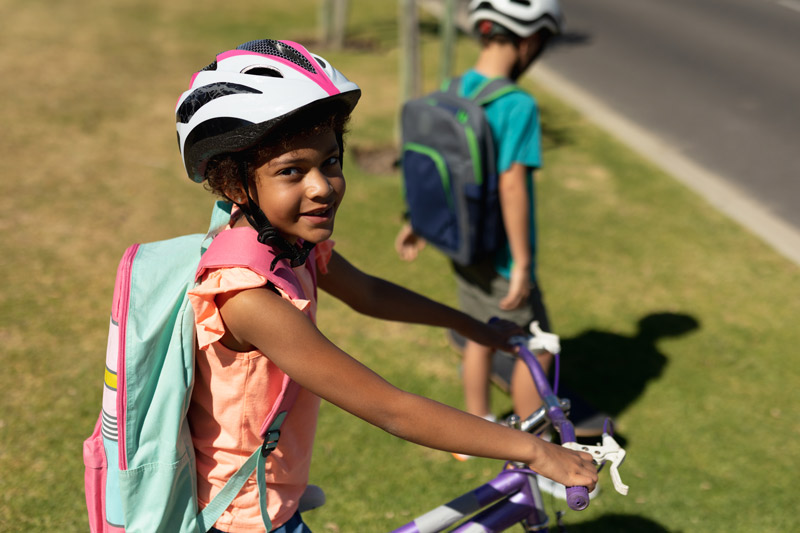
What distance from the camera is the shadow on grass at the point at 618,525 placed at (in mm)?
3297

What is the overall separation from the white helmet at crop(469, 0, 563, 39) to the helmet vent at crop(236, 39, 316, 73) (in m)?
1.56

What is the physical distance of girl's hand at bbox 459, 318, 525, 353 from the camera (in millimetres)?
2342

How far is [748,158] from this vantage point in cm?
768

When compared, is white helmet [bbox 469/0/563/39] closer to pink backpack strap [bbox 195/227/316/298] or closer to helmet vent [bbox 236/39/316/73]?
helmet vent [bbox 236/39/316/73]

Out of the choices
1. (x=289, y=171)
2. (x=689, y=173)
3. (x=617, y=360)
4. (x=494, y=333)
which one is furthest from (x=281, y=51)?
(x=689, y=173)

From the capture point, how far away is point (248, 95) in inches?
68.3

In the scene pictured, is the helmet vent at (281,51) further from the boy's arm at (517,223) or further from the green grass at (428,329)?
the green grass at (428,329)

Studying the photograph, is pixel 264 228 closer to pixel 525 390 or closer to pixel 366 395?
pixel 366 395

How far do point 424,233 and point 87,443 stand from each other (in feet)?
6.46

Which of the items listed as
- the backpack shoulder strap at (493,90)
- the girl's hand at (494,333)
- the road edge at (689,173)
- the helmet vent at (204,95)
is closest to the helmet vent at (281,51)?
the helmet vent at (204,95)

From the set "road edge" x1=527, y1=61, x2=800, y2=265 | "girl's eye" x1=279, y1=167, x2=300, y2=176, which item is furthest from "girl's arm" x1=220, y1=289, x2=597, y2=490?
"road edge" x1=527, y1=61, x2=800, y2=265

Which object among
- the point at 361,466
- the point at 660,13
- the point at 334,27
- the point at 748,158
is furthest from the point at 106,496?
the point at 660,13

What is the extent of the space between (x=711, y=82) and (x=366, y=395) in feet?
31.2

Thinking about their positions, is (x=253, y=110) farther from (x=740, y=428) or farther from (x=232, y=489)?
(x=740, y=428)
